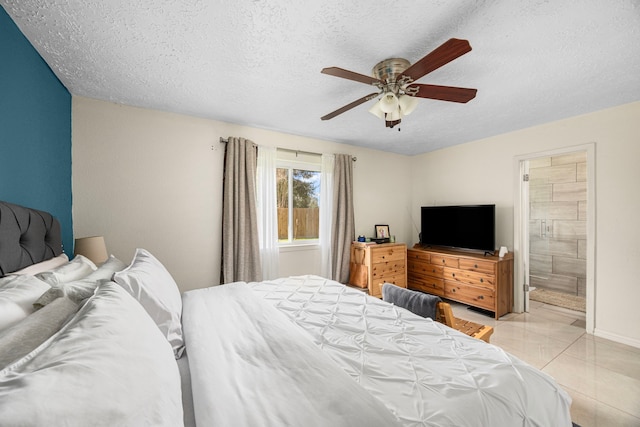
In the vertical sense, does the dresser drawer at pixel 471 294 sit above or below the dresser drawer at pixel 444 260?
below

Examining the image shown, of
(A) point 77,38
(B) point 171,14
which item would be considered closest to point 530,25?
(B) point 171,14

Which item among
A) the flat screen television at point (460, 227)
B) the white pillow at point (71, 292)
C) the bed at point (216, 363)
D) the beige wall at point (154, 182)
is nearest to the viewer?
the bed at point (216, 363)

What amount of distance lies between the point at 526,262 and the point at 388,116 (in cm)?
310

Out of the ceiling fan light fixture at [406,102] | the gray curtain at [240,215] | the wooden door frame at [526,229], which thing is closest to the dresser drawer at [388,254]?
the wooden door frame at [526,229]

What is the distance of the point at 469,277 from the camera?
354 centimetres

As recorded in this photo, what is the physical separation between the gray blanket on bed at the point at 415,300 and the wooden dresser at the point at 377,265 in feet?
5.01

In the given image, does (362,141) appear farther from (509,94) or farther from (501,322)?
(501,322)

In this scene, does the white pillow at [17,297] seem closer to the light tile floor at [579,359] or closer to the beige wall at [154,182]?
the beige wall at [154,182]

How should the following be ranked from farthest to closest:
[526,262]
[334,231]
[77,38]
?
1. [334,231]
2. [526,262]
3. [77,38]

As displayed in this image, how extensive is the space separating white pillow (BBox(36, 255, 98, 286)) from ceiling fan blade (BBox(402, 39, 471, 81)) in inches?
85.5

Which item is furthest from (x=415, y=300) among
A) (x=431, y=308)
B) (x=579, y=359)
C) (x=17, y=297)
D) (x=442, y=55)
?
(x=17, y=297)

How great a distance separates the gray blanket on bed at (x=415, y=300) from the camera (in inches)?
75.1

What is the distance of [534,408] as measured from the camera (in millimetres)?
972

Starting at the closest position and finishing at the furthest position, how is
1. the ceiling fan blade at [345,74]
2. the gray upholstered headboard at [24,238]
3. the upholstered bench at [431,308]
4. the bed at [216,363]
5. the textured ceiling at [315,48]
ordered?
1. the bed at [216,363]
2. the gray upholstered headboard at [24,238]
3. the textured ceiling at [315,48]
4. the ceiling fan blade at [345,74]
5. the upholstered bench at [431,308]
